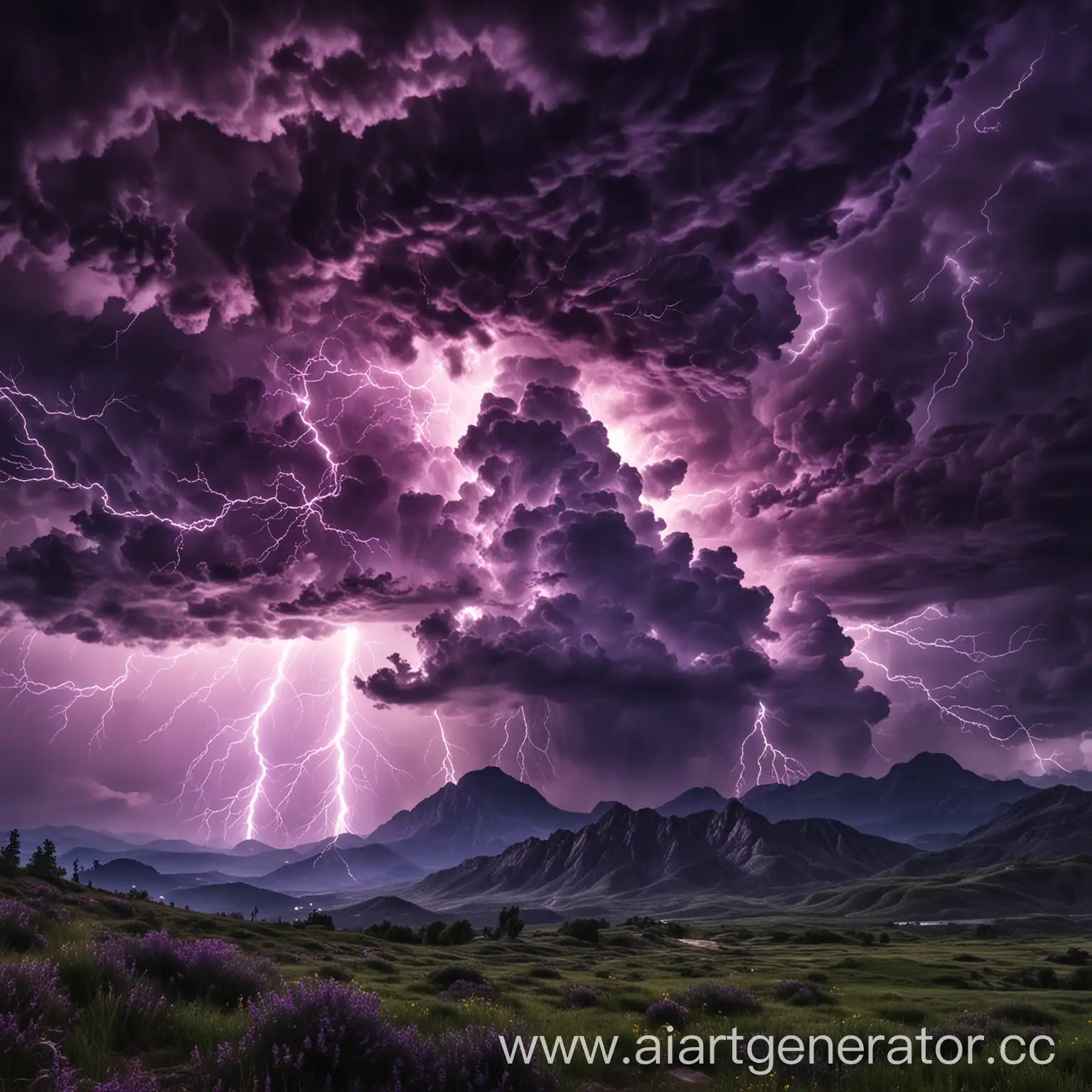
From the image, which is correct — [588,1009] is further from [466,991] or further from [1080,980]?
[1080,980]

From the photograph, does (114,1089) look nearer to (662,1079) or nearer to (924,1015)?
(662,1079)

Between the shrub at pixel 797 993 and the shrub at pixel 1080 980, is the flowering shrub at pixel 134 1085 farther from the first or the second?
the shrub at pixel 1080 980

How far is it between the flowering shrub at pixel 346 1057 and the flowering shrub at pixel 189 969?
Answer: 2.61 meters

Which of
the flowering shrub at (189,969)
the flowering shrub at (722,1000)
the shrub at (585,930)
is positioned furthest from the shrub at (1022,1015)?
the shrub at (585,930)

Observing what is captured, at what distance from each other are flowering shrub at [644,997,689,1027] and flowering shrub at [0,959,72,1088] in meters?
9.47

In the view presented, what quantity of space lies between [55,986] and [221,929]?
45904 millimetres

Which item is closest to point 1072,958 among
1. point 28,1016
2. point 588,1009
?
point 588,1009

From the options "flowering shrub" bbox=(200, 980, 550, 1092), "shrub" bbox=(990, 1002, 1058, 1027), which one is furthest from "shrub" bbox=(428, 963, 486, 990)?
"flowering shrub" bbox=(200, 980, 550, 1092)

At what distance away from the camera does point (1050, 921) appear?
200 m

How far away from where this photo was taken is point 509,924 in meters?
98.5

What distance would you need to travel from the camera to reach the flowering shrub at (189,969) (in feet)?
29.0

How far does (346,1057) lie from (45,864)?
84.9 metres

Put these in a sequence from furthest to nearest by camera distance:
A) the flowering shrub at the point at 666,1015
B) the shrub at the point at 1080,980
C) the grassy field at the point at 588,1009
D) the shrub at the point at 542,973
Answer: the shrub at the point at 1080,980 < the shrub at the point at 542,973 < the flowering shrub at the point at 666,1015 < the grassy field at the point at 588,1009

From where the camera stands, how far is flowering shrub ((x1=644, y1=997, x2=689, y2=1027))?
12.7 metres
